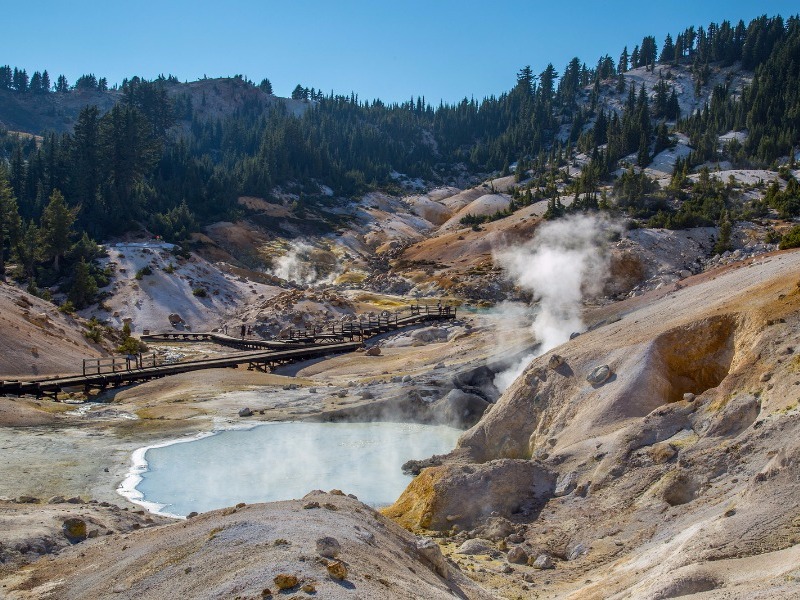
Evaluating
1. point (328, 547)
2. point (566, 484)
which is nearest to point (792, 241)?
point (566, 484)

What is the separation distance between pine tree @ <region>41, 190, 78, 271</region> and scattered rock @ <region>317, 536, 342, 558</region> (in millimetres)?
59333

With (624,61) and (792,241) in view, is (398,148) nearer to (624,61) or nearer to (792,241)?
(624,61)

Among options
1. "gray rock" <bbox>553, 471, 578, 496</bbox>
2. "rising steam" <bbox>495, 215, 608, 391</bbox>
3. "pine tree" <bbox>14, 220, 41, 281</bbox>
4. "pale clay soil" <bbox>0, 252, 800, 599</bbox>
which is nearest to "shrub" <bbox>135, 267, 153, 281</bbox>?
"pine tree" <bbox>14, 220, 41, 281</bbox>

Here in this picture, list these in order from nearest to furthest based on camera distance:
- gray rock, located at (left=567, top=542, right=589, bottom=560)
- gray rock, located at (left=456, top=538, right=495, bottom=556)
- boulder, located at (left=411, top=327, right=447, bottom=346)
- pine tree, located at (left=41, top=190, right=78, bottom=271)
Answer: gray rock, located at (left=567, top=542, right=589, bottom=560)
gray rock, located at (left=456, top=538, right=495, bottom=556)
boulder, located at (left=411, top=327, right=447, bottom=346)
pine tree, located at (left=41, top=190, right=78, bottom=271)

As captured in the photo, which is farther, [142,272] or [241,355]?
[142,272]

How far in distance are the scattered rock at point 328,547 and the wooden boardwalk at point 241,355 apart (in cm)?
2730

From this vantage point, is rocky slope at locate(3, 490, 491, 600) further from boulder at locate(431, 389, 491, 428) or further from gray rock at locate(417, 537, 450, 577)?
boulder at locate(431, 389, 491, 428)

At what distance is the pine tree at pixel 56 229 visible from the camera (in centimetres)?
6125

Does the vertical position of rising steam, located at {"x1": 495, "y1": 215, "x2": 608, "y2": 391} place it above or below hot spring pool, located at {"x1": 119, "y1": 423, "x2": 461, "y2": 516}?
above

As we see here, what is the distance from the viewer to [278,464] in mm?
21031

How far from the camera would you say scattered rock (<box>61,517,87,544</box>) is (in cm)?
1232

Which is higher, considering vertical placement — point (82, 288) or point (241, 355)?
point (82, 288)

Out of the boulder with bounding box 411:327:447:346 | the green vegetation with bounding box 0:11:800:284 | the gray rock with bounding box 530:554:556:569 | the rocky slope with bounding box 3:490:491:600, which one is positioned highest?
the green vegetation with bounding box 0:11:800:284

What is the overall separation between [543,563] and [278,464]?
35.3 ft
